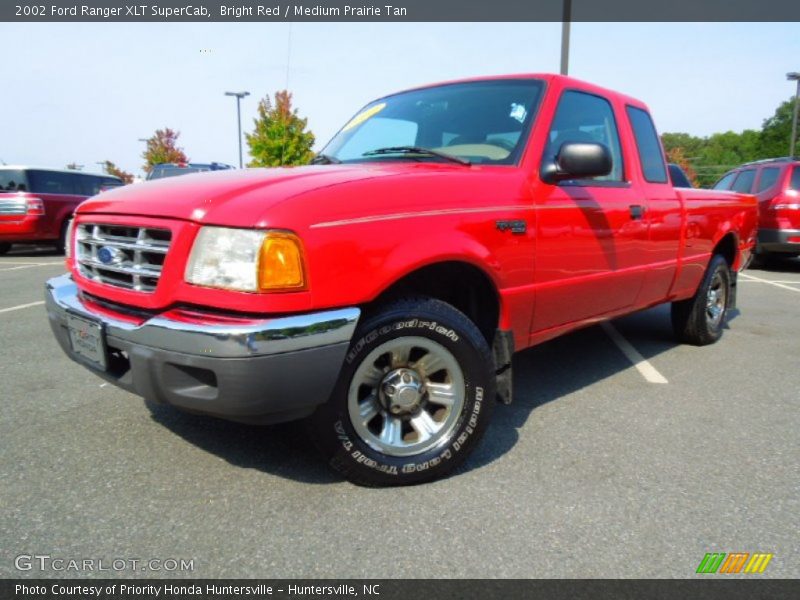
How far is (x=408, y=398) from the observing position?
2.45 metres

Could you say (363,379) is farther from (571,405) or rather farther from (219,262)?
(571,405)

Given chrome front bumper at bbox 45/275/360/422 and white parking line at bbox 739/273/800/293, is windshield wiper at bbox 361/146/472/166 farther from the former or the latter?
white parking line at bbox 739/273/800/293

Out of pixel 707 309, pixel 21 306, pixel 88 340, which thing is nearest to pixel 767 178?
pixel 707 309

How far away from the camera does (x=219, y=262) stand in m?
2.08

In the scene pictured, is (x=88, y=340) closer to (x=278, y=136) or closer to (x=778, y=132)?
(x=278, y=136)

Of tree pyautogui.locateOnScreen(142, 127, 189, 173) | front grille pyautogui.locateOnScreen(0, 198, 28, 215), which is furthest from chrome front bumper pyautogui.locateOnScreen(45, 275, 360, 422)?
tree pyautogui.locateOnScreen(142, 127, 189, 173)

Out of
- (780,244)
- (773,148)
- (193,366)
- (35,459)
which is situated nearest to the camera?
(193,366)

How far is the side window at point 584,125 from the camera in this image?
124 inches

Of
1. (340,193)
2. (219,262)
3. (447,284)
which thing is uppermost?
(340,193)

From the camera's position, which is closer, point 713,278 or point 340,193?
point 340,193

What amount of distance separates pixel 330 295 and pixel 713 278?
3.98 meters

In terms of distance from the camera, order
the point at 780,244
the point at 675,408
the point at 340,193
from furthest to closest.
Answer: the point at 780,244 < the point at 675,408 < the point at 340,193

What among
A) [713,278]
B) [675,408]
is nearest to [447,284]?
[675,408]

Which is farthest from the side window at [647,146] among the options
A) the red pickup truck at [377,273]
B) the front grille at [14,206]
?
the front grille at [14,206]
